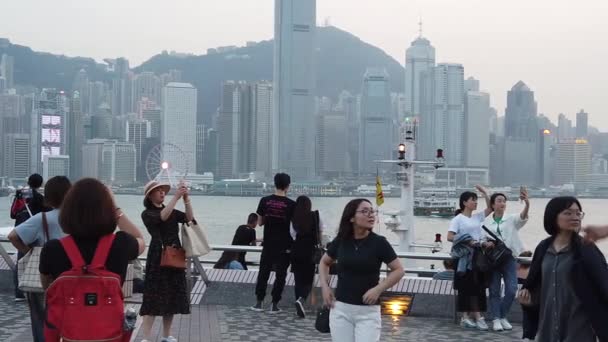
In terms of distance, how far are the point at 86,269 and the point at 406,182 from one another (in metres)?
16.7

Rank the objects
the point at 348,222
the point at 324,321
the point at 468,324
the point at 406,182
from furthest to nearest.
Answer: the point at 406,182, the point at 468,324, the point at 324,321, the point at 348,222

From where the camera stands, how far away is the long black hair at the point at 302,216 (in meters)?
9.42

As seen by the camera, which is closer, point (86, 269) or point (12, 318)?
point (86, 269)

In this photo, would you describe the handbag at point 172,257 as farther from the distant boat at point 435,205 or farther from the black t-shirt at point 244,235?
the distant boat at point 435,205

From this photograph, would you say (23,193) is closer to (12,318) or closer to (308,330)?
(12,318)

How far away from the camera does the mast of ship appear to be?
2000 centimetres

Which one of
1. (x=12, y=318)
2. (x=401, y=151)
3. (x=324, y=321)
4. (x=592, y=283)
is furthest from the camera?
(x=401, y=151)

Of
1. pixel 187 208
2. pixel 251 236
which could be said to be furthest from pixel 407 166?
pixel 187 208

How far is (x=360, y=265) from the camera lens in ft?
17.1

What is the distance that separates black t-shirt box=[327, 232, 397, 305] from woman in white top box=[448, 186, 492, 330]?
401 centimetres

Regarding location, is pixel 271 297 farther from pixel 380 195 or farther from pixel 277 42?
pixel 277 42

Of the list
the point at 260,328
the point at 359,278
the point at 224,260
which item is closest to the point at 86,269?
the point at 359,278

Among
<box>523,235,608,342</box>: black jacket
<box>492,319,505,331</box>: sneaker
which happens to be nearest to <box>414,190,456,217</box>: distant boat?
<box>492,319,505,331</box>: sneaker

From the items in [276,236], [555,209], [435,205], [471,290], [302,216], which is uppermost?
[555,209]
